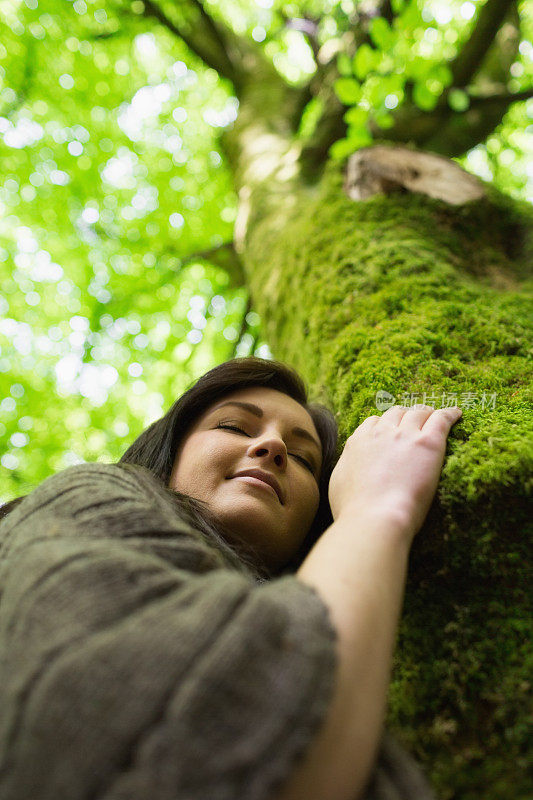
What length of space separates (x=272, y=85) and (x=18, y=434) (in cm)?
502

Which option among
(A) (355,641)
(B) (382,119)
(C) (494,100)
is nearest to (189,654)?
(A) (355,641)

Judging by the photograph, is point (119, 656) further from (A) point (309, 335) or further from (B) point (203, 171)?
(B) point (203, 171)

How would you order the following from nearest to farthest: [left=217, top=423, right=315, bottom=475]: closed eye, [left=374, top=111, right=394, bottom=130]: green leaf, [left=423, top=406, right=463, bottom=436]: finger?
[left=423, top=406, right=463, bottom=436]: finger → [left=217, top=423, right=315, bottom=475]: closed eye → [left=374, top=111, right=394, bottom=130]: green leaf

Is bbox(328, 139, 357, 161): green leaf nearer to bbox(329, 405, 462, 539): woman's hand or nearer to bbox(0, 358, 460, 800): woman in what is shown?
bbox(329, 405, 462, 539): woman's hand

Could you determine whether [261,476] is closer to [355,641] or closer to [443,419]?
[443,419]

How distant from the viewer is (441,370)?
6.17 ft

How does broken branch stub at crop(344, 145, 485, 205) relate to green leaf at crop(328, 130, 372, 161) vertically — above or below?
below

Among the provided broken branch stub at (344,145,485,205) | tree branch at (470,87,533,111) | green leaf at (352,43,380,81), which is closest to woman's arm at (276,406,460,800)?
broken branch stub at (344,145,485,205)

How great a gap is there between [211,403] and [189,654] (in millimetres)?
1561

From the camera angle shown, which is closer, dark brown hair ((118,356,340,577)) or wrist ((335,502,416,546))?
wrist ((335,502,416,546))

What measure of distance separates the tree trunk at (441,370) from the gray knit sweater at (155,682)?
0.70ft

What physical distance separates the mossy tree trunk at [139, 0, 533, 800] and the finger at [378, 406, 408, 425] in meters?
0.12

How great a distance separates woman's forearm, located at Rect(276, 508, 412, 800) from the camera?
0.87 metres

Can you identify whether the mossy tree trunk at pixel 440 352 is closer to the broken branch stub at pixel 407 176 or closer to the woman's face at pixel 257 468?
the broken branch stub at pixel 407 176
